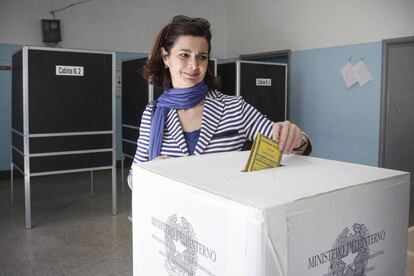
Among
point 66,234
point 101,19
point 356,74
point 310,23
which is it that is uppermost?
point 101,19

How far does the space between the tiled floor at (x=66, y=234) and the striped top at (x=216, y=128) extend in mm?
1629

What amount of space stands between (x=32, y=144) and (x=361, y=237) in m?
3.32

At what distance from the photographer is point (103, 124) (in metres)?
3.72

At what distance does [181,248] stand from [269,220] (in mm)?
169

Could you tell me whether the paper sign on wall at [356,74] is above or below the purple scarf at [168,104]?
above

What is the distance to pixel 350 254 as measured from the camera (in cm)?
52

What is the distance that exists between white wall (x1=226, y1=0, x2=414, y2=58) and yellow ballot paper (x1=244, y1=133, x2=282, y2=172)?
4.05 metres

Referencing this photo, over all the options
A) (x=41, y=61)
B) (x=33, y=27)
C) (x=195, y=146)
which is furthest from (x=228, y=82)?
(x=195, y=146)

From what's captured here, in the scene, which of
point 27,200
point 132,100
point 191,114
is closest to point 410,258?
point 191,114

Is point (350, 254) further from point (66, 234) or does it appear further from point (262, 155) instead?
point (66, 234)

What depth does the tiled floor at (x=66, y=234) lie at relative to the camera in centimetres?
266

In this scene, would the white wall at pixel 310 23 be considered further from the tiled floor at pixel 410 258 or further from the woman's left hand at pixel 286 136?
the woman's left hand at pixel 286 136

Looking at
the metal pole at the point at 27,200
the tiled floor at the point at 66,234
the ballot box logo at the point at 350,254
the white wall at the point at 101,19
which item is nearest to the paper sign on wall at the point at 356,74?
the white wall at the point at 101,19

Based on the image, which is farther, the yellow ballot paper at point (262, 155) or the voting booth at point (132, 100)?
the voting booth at point (132, 100)
